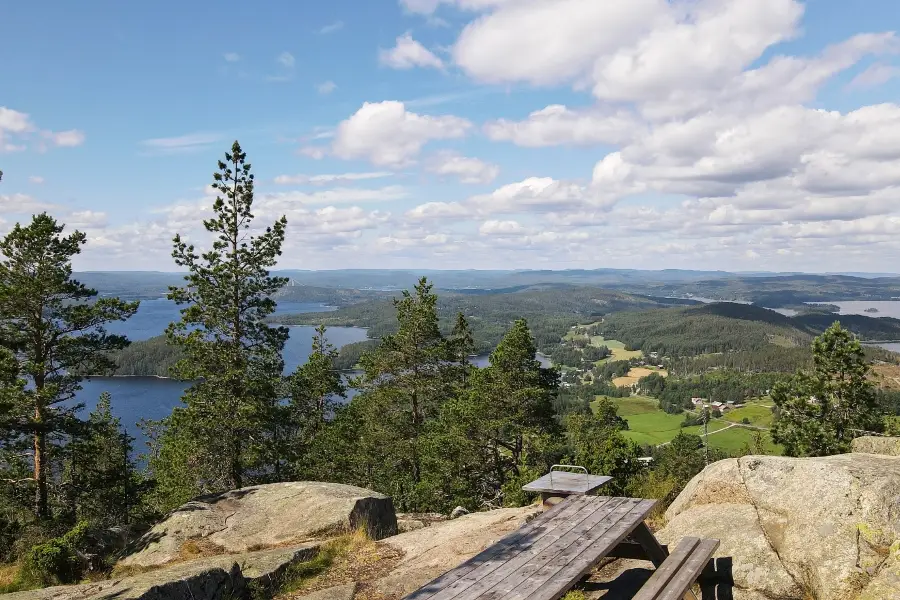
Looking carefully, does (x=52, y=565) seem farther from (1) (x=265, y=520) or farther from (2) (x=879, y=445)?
(2) (x=879, y=445)

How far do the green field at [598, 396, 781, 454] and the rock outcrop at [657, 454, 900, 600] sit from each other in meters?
87.6

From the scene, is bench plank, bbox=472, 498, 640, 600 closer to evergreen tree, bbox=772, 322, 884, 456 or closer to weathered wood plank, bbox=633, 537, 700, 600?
weathered wood plank, bbox=633, 537, 700, 600

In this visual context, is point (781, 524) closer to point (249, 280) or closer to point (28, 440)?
point (249, 280)

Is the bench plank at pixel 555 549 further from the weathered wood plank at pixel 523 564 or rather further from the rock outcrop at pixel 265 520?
the rock outcrop at pixel 265 520

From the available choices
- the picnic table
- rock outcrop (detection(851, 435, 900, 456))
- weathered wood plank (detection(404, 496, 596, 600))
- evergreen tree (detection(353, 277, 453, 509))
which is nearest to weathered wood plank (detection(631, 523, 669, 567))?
the picnic table

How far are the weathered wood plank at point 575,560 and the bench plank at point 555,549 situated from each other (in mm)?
13

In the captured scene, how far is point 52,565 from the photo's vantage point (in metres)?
11.6

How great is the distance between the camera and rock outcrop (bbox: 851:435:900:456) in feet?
43.2

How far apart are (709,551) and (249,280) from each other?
65.3 ft

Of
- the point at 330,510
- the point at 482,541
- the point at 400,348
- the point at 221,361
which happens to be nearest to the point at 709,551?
the point at 482,541

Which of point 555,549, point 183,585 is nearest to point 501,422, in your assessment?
point 183,585

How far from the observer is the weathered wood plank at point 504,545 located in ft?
17.0

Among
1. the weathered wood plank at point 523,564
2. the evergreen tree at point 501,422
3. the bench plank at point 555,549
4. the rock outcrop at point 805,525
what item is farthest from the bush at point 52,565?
the evergreen tree at point 501,422

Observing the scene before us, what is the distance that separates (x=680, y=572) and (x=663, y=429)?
131998mm
